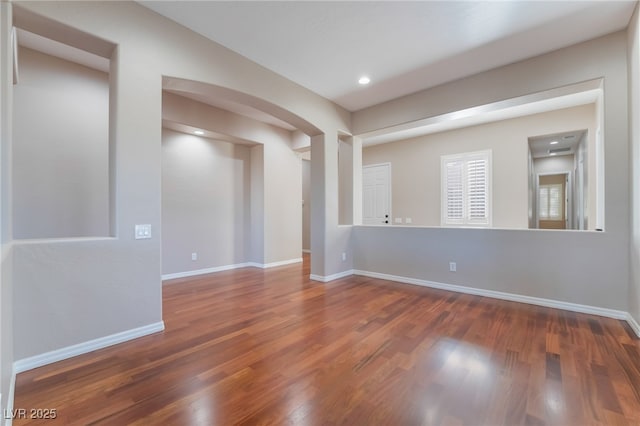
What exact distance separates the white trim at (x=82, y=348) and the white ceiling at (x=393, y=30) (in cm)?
303

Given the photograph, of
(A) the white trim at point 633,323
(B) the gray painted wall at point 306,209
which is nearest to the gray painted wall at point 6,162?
(A) the white trim at point 633,323

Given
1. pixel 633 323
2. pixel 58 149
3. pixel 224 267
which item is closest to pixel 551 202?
pixel 633 323

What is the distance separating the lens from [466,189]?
5812 mm

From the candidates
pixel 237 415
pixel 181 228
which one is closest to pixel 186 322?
pixel 237 415

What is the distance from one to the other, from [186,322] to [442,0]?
13.1 ft

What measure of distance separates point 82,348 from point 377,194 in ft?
21.0

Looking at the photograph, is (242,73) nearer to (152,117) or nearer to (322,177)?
(152,117)

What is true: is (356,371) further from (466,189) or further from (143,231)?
(466,189)

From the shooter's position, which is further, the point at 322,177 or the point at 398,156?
the point at 398,156

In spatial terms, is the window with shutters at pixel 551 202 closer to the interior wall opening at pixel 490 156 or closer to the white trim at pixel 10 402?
the interior wall opening at pixel 490 156

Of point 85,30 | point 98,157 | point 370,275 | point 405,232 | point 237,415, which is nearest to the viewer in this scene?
point 237,415

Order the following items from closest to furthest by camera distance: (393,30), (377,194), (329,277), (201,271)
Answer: (393,30) → (329,277) → (201,271) → (377,194)

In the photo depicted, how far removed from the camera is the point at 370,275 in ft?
16.0

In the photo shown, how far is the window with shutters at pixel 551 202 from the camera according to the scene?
9.84m
